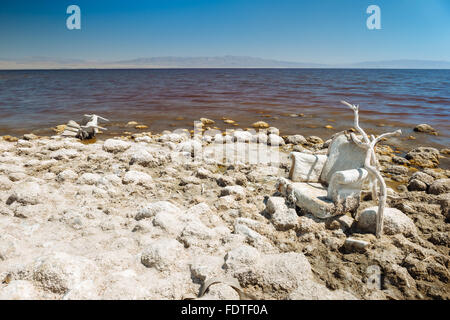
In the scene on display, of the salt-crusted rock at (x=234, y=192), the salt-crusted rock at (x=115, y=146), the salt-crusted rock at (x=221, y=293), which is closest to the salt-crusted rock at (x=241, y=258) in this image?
the salt-crusted rock at (x=221, y=293)

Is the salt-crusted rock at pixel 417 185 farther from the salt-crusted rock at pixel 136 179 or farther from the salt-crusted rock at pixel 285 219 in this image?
the salt-crusted rock at pixel 136 179

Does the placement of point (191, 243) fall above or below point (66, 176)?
below

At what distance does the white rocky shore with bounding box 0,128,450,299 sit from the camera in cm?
230

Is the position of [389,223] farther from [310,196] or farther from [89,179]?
[89,179]

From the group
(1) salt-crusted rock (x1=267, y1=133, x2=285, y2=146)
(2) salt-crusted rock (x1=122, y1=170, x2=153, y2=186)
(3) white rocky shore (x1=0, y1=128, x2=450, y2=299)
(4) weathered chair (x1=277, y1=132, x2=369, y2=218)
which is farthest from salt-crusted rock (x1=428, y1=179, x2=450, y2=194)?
(2) salt-crusted rock (x1=122, y1=170, x2=153, y2=186)

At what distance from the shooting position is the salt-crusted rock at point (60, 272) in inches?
84.7

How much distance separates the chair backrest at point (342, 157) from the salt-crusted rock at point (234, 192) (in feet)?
4.24

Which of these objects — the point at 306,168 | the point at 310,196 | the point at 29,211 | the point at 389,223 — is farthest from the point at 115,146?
the point at 389,223

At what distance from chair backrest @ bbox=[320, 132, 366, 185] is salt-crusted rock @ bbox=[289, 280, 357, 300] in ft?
6.30

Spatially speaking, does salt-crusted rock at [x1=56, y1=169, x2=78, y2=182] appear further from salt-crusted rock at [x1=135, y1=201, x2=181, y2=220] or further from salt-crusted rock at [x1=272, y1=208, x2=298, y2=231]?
salt-crusted rock at [x1=272, y1=208, x2=298, y2=231]

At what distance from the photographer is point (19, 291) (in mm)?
2039

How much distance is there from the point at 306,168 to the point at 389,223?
4.43 feet

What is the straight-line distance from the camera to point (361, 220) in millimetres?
3334
